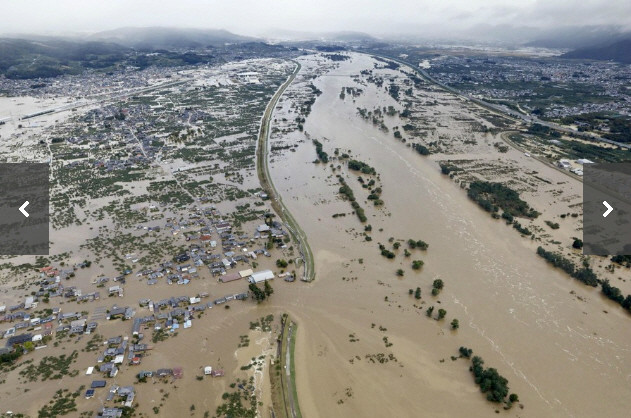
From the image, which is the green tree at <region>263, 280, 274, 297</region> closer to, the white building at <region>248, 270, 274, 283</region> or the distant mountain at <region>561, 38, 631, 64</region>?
the white building at <region>248, 270, 274, 283</region>

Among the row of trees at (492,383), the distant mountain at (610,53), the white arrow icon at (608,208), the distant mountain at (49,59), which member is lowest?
the row of trees at (492,383)

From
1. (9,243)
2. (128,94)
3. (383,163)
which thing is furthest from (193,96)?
(9,243)

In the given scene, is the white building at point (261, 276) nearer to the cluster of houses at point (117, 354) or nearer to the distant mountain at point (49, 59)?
the cluster of houses at point (117, 354)

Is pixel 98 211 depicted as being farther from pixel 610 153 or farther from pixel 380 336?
pixel 610 153

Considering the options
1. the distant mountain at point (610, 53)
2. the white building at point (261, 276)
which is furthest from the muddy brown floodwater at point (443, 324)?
the distant mountain at point (610, 53)

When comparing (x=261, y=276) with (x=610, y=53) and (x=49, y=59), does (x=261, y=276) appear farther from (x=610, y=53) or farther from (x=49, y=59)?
(x=610, y=53)

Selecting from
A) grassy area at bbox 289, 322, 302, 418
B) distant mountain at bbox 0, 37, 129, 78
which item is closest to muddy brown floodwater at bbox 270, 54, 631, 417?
grassy area at bbox 289, 322, 302, 418

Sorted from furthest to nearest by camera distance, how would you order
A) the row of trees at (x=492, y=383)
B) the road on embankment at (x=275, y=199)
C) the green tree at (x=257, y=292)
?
the road on embankment at (x=275, y=199)
the green tree at (x=257, y=292)
the row of trees at (x=492, y=383)
